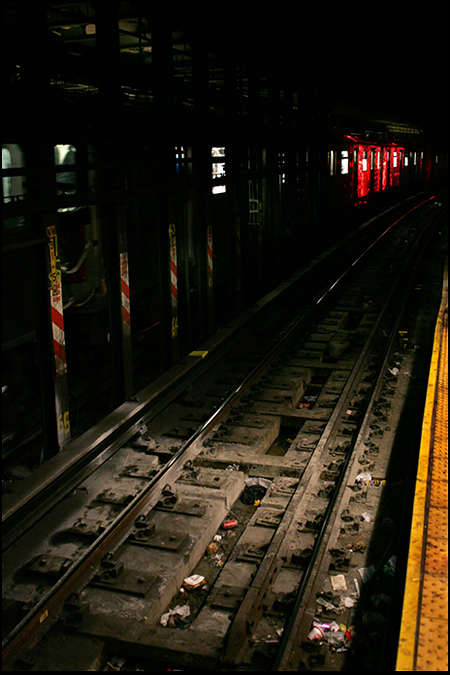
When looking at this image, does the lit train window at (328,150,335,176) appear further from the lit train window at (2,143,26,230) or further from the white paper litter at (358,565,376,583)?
the white paper litter at (358,565,376,583)

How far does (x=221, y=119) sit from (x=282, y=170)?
338 centimetres

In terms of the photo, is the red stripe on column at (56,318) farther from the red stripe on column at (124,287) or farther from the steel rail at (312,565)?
the steel rail at (312,565)

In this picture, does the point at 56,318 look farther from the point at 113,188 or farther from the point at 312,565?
the point at 312,565

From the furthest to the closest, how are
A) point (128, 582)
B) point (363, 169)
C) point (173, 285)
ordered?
1. point (363, 169)
2. point (173, 285)
3. point (128, 582)

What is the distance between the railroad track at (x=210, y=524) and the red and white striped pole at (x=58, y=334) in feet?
1.72

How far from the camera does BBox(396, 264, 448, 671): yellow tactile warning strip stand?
3256 mm

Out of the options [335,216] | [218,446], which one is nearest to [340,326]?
[218,446]

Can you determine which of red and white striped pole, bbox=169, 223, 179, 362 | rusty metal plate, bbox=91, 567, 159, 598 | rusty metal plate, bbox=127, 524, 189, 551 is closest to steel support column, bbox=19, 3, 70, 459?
rusty metal plate, bbox=127, 524, 189, 551

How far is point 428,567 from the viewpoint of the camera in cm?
390

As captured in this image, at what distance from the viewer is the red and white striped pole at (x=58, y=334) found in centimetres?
625

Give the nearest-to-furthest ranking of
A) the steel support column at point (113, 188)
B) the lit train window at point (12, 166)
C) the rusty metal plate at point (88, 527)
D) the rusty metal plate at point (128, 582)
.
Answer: the rusty metal plate at point (128, 582)
the rusty metal plate at point (88, 527)
the steel support column at point (113, 188)
the lit train window at point (12, 166)

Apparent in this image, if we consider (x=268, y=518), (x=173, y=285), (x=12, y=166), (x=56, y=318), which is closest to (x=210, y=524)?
(x=268, y=518)

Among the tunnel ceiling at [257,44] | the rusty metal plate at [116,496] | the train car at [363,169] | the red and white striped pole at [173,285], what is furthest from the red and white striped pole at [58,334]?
the train car at [363,169]

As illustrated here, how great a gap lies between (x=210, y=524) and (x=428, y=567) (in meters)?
1.96
